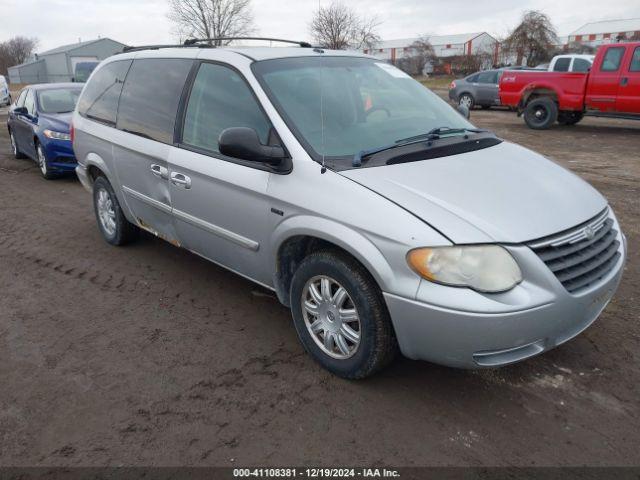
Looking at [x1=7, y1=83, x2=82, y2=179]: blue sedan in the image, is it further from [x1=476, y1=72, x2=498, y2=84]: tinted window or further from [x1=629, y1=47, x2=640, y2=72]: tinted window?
[x1=476, y1=72, x2=498, y2=84]: tinted window

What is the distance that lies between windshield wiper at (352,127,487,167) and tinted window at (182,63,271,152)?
614mm

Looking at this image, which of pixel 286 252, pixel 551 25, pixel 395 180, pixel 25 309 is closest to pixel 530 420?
pixel 395 180

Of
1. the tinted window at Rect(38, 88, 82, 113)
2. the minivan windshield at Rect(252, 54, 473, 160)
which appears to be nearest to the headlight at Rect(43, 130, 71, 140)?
the tinted window at Rect(38, 88, 82, 113)

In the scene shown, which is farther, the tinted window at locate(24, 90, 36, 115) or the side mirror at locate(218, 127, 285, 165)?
the tinted window at locate(24, 90, 36, 115)

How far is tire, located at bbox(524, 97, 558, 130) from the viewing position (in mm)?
13461

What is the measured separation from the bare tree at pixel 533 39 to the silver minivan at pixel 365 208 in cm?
3700

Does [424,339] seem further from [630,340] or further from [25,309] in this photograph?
[25,309]

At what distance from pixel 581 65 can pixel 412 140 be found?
15301mm

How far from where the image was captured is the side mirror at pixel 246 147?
287 cm

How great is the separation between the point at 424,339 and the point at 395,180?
2.74 feet

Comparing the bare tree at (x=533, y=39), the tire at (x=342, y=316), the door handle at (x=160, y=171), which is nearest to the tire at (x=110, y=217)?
the door handle at (x=160, y=171)

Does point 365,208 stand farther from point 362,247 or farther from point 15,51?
point 15,51

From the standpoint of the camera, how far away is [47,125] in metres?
8.41

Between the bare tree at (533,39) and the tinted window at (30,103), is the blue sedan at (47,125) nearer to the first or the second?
the tinted window at (30,103)
